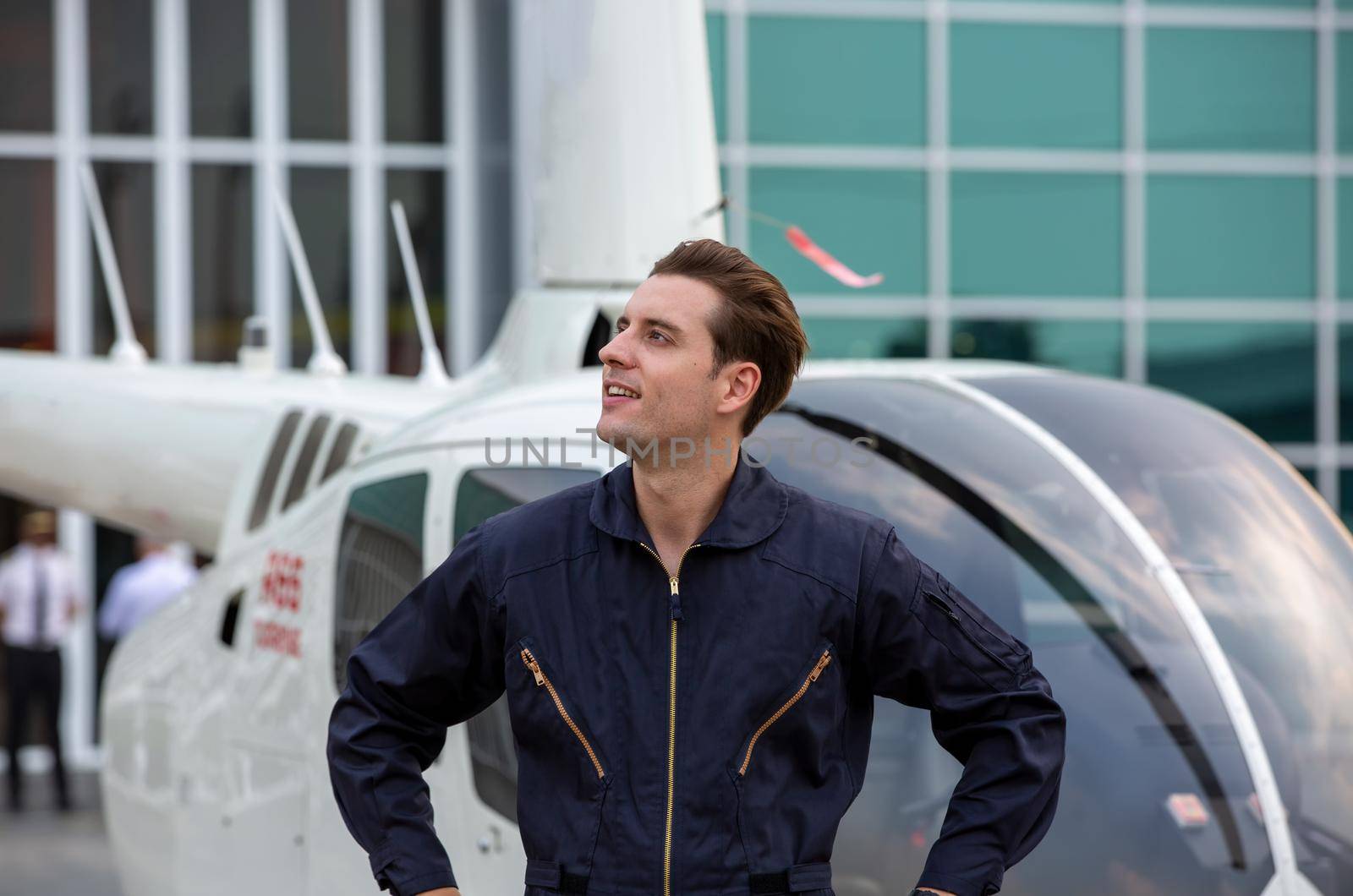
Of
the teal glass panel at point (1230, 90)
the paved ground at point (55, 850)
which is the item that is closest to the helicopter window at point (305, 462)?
the paved ground at point (55, 850)

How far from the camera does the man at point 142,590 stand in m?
10.1

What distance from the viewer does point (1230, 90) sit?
42.7 ft

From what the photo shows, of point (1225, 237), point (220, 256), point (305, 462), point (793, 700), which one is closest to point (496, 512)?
point (793, 700)

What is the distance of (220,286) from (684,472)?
420 inches

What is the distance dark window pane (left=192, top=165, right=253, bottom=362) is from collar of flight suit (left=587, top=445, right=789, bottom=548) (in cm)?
1049

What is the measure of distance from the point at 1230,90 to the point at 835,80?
3.07 m

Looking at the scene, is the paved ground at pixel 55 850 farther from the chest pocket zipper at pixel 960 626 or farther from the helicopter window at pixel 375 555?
the chest pocket zipper at pixel 960 626

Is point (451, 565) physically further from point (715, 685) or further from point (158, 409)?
point (158, 409)

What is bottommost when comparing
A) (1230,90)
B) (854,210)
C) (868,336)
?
(868,336)

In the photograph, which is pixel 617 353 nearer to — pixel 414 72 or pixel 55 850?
pixel 55 850

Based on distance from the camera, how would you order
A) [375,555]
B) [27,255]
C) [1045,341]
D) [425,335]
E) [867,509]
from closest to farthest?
[867,509], [375,555], [425,335], [27,255], [1045,341]

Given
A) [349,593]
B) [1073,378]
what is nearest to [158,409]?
[349,593]

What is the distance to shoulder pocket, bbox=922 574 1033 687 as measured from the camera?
2.12 metres

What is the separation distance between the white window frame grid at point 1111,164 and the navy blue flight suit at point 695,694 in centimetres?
1029
